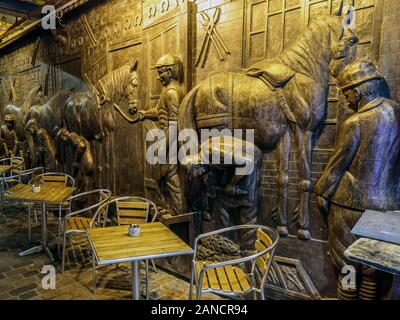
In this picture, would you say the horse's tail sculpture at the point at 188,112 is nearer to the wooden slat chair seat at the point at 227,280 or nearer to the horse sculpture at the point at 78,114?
the horse sculpture at the point at 78,114

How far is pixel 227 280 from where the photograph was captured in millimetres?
2498

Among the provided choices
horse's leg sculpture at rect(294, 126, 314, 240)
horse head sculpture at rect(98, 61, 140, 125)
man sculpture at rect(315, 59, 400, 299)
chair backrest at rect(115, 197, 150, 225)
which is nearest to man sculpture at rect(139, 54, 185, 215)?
chair backrest at rect(115, 197, 150, 225)

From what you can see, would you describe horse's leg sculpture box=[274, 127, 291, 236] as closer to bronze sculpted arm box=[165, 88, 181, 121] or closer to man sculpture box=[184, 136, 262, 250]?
man sculpture box=[184, 136, 262, 250]

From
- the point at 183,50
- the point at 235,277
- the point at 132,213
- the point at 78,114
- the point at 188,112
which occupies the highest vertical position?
the point at 183,50

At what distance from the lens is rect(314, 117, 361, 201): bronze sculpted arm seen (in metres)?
2.48

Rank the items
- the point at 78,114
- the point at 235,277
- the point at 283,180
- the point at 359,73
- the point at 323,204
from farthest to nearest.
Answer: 1. the point at 78,114
2. the point at 283,180
3. the point at 323,204
4. the point at 235,277
5. the point at 359,73

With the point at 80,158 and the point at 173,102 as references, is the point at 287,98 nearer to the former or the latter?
the point at 173,102

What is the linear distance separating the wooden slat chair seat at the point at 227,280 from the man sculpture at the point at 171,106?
3.93 ft

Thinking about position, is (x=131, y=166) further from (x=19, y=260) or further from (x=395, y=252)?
(x=395, y=252)

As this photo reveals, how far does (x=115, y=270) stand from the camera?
3.88 metres

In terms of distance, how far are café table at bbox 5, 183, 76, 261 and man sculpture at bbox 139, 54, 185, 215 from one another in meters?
1.50

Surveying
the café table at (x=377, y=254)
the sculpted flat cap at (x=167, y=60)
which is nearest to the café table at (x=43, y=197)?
the sculpted flat cap at (x=167, y=60)

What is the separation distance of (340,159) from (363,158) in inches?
7.1

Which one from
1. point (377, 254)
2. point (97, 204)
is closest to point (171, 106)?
point (97, 204)
